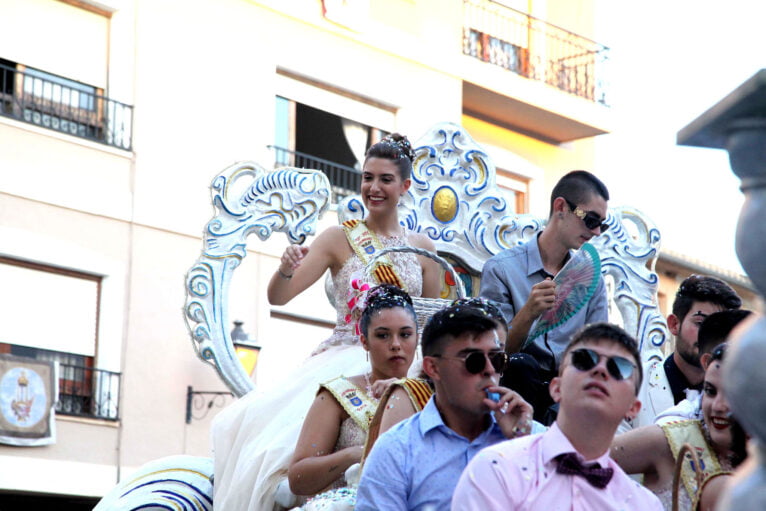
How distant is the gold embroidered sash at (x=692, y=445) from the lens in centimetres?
385

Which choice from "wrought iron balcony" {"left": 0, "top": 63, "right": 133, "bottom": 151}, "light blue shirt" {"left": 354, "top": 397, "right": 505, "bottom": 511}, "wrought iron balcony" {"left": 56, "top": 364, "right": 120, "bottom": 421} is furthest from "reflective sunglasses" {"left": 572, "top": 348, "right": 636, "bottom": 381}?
"wrought iron balcony" {"left": 0, "top": 63, "right": 133, "bottom": 151}

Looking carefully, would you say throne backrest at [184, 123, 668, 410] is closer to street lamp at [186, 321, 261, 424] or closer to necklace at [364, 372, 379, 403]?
necklace at [364, 372, 379, 403]

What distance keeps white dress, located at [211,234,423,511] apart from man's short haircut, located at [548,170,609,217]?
28.5 inches

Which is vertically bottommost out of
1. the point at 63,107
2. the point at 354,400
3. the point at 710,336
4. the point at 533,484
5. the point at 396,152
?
the point at 533,484

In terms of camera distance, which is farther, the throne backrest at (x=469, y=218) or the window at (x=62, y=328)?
the window at (x=62, y=328)

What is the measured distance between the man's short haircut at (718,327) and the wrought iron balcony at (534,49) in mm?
12584

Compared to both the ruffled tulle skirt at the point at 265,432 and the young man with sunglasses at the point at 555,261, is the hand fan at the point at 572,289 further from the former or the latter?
the ruffled tulle skirt at the point at 265,432

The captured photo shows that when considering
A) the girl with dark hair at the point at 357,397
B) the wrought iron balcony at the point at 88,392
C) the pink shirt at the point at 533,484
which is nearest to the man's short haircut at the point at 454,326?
the pink shirt at the point at 533,484

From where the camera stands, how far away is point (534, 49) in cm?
1777

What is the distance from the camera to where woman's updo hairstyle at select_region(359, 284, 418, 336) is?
4.58 m

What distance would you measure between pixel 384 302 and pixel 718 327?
→ 1.11 metres

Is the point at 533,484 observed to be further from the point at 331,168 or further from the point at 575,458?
the point at 331,168

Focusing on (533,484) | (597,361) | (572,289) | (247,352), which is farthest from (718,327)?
(247,352)

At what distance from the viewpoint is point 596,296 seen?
5.66m
